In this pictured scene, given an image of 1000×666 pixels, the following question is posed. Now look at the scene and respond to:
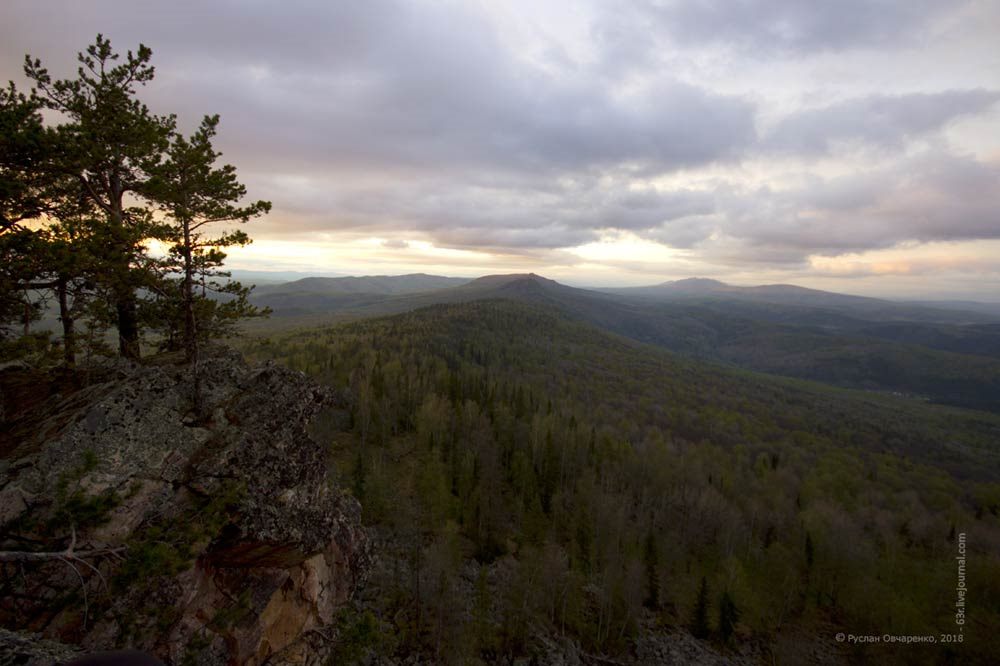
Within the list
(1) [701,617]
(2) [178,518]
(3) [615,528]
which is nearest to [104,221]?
(2) [178,518]

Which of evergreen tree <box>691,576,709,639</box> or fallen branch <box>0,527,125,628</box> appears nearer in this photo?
fallen branch <box>0,527,125,628</box>

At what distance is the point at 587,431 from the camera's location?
304 feet

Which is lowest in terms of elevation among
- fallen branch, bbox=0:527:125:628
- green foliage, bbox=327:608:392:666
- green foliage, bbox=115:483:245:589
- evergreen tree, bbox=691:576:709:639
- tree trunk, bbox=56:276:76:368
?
evergreen tree, bbox=691:576:709:639

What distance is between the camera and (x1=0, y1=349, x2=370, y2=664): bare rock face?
10.4 m

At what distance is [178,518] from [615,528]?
59107 mm

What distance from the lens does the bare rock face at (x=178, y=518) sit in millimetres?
10406

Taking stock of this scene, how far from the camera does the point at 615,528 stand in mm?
59812

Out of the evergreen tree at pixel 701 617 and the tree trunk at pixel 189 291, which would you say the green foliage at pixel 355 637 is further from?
the evergreen tree at pixel 701 617

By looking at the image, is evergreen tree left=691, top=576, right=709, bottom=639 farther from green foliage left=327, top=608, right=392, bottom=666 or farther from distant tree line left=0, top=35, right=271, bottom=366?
distant tree line left=0, top=35, right=271, bottom=366

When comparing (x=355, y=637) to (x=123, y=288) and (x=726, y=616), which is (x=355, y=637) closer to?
(x=123, y=288)

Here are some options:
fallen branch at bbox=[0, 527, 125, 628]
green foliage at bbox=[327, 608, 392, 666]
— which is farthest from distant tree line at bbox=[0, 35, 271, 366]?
green foliage at bbox=[327, 608, 392, 666]

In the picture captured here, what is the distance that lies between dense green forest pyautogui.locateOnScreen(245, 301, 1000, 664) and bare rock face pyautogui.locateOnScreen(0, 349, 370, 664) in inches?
153

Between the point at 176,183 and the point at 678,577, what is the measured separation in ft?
245

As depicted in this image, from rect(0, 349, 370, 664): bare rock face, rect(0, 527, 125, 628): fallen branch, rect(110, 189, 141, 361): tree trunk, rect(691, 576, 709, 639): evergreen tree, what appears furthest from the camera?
rect(691, 576, 709, 639): evergreen tree
